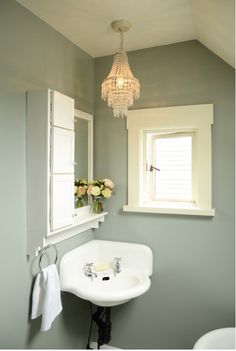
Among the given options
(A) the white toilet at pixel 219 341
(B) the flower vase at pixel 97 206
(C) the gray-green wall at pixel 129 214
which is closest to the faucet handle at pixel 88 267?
(C) the gray-green wall at pixel 129 214

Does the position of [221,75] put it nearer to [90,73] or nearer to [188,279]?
[90,73]

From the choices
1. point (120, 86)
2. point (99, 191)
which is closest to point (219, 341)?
point (99, 191)

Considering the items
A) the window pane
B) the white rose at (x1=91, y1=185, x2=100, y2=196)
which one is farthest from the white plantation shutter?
the white rose at (x1=91, y1=185, x2=100, y2=196)

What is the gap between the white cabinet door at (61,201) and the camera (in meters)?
1.50

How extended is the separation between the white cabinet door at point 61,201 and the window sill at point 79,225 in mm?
53

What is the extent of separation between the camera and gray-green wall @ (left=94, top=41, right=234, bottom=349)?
1802 mm

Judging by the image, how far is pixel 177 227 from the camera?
6.35ft

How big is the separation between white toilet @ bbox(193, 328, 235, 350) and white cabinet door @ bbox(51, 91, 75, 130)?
151 cm

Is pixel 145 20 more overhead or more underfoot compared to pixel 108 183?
more overhead

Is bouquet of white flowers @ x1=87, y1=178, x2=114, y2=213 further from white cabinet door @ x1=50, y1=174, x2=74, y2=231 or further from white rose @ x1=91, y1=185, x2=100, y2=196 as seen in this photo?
white cabinet door @ x1=50, y1=174, x2=74, y2=231

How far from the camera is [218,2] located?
115 cm

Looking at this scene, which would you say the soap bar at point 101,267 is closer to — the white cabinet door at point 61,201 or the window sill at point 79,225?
the window sill at point 79,225

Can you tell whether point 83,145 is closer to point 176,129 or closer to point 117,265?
point 176,129

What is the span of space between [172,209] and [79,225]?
703 millimetres
